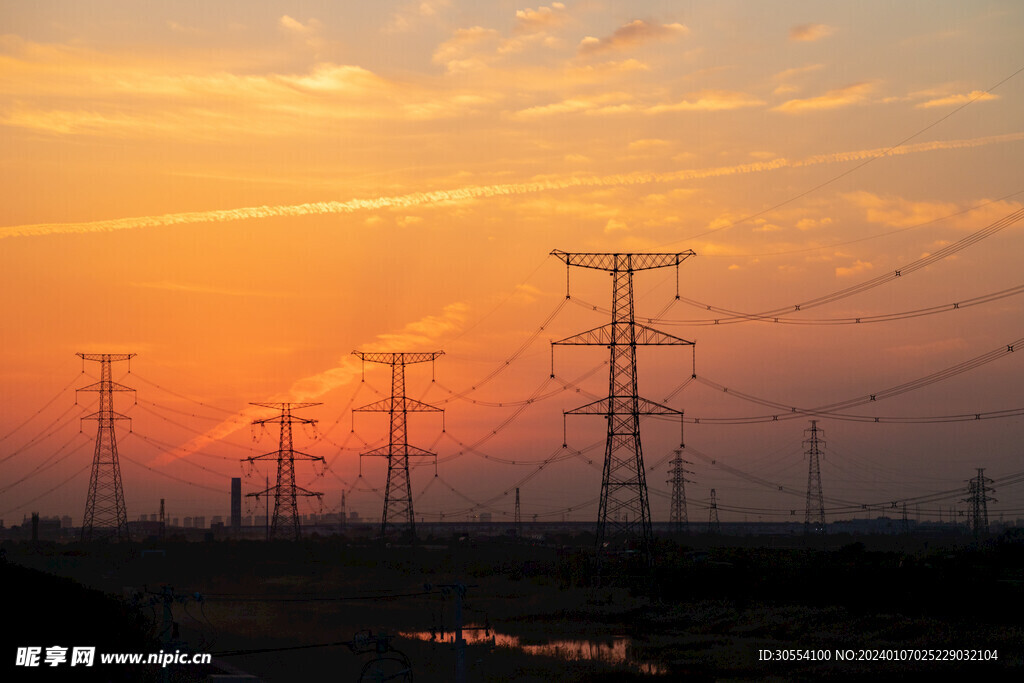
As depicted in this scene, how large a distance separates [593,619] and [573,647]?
15000mm

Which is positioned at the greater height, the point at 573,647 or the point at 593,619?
the point at 593,619

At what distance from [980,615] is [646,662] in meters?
18.8

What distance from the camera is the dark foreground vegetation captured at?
49719mm

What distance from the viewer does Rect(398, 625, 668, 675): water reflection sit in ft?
193

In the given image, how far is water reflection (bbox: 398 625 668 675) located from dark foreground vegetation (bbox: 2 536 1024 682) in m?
0.20

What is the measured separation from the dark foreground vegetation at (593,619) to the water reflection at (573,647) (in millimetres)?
205

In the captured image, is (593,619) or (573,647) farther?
(593,619)

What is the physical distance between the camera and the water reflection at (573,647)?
193 ft

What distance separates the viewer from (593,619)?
80.6 metres

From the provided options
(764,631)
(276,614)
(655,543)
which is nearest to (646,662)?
(764,631)

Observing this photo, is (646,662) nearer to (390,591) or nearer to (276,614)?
(276,614)

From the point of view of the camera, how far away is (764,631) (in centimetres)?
6881

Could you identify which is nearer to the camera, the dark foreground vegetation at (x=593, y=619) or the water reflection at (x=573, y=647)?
the dark foreground vegetation at (x=593, y=619)

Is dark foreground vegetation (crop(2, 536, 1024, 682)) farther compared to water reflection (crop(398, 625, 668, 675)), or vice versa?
water reflection (crop(398, 625, 668, 675))
